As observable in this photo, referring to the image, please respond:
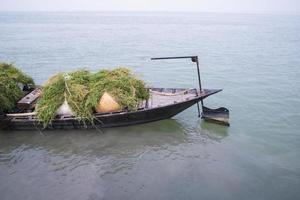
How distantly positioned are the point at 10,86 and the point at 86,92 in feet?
11.5

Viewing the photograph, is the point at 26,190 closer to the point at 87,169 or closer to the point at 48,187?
the point at 48,187

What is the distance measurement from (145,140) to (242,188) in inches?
171

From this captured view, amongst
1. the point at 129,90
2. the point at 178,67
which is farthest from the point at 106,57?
the point at 129,90

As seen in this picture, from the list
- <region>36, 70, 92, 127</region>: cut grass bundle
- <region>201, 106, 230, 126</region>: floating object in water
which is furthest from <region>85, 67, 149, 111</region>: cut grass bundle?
<region>201, 106, 230, 126</region>: floating object in water

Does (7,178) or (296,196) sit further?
(7,178)

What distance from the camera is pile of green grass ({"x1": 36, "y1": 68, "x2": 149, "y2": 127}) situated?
12.3 m

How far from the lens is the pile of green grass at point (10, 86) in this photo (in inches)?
504

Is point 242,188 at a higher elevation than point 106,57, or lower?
lower

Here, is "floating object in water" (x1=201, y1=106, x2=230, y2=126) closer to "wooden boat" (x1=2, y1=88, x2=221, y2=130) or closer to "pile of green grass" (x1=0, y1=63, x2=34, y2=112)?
"wooden boat" (x1=2, y1=88, x2=221, y2=130)

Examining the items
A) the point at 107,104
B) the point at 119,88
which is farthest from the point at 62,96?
the point at 119,88

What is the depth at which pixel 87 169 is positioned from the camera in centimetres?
1071

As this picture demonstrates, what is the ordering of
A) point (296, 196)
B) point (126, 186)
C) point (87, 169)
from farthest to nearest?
1. point (87, 169)
2. point (126, 186)
3. point (296, 196)

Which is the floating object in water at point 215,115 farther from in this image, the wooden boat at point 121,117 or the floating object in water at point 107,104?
the floating object in water at point 107,104

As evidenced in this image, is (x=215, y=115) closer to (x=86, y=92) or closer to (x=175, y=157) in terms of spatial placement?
(x=175, y=157)
